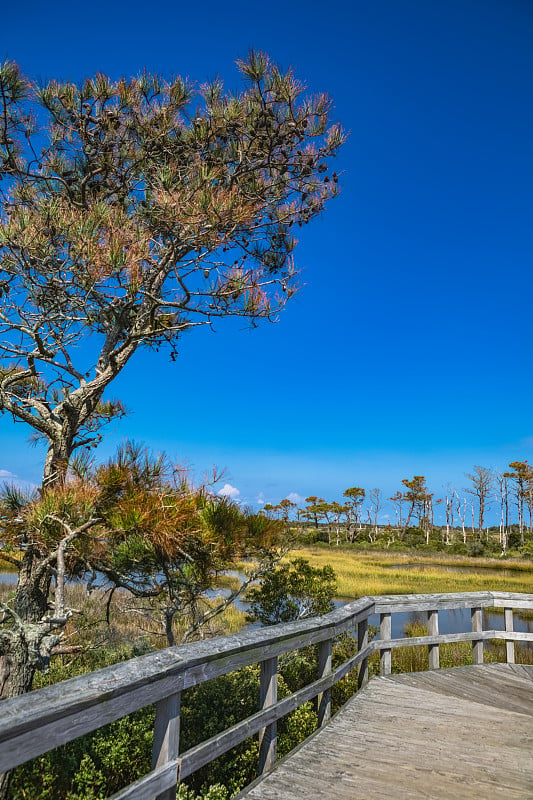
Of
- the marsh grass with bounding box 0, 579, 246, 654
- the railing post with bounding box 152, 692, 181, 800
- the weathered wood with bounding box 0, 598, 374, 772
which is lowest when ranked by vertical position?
the marsh grass with bounding box 0, 579, 246, 654

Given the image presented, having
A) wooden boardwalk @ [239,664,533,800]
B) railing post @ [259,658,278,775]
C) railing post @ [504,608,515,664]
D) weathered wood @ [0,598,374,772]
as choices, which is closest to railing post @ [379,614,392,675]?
wooden boardwalk @ [239,664,533,800]

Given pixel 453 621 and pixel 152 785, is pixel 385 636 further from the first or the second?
pixel 453 621

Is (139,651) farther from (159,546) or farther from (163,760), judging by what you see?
(163,760)

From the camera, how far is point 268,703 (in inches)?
139

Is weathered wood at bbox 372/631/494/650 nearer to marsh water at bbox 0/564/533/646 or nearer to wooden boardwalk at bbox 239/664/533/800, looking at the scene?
wooden boardwalk at bbox 239/664/533/800

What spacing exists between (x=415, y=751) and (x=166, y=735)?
7.52 feet

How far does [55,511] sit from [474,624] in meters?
5.20

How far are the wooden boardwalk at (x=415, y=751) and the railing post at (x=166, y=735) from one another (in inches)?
34.6

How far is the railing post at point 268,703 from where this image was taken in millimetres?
3555

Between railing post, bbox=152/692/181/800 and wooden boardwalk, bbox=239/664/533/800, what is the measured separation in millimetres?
878

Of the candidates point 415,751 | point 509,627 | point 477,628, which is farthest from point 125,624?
point 415,751

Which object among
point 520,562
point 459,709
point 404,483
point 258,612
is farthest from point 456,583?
point 404,483

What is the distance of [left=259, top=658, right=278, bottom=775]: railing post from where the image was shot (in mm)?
3555

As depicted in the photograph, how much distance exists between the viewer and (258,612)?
9406 mm
